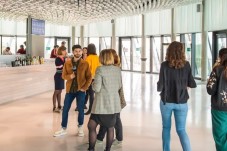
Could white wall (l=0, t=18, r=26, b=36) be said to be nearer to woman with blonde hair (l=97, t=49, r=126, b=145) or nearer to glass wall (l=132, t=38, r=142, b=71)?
glass wall (l=132, t=38, r=142, b=71)

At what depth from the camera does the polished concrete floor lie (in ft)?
16.2

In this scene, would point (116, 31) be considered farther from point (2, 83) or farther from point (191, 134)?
point (191, 134)

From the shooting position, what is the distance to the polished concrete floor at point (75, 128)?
4945 mm

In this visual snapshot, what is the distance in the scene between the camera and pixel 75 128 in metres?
6.16

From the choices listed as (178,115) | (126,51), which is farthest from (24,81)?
(126,51)

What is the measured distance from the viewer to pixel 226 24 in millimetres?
13844

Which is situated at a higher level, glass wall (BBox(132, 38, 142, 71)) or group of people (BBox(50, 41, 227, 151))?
glass wall (BBox(132, 38, 142, 71))

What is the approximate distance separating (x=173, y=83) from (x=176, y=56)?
317 millimetres

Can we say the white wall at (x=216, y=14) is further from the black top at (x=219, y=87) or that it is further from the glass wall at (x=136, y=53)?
the black top at (x=219, y=87)

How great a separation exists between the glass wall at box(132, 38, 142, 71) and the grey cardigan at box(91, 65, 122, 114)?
19.0 meters

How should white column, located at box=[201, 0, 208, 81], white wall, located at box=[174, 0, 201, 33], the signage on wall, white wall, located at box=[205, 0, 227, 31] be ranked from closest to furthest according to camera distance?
the signage on wall, white wall, located at box=[205, 0, 227, 31], white column, located at box=[201, 0, 208, 81], white wall, located at box=[174, 0, 201, 33]

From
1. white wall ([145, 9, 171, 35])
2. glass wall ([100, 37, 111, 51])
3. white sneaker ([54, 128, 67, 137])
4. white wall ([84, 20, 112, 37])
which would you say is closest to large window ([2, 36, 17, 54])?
white wall ([84, 20, 112, 37])

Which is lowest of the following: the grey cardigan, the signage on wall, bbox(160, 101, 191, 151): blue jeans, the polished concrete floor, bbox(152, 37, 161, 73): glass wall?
the polished concrete floor

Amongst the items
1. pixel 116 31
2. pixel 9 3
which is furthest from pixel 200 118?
pixel 116 31
